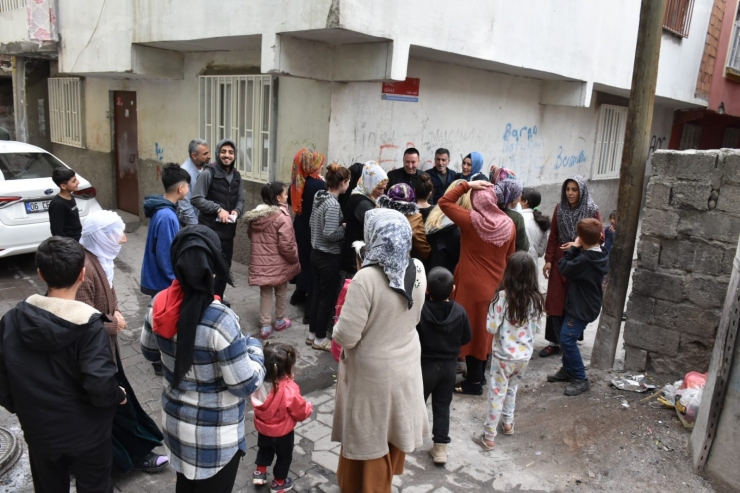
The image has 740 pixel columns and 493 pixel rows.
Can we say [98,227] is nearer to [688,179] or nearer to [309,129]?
[309,129]

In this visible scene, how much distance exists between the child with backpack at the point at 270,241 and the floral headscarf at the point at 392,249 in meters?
2.53

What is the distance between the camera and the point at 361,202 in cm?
486

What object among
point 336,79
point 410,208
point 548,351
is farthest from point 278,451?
point 336,79

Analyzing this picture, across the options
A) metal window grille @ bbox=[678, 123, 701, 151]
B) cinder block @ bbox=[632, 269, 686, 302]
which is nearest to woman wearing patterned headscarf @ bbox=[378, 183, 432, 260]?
cinder block @ bbox=[632, 269, 686, 302]

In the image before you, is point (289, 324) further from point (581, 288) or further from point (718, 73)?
point (718, 73)

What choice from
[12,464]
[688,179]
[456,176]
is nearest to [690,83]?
[456,176]

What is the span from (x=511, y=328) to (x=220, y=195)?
3.35 m

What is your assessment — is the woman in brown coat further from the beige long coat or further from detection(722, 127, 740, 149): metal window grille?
detection(722, 127, 740, 149): metal window grille

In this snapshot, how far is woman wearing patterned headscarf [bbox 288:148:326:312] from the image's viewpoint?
5.62 m

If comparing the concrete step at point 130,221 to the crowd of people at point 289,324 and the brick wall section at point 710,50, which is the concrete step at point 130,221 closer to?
the crowd of people at point 289,324

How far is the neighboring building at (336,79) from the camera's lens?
5918 millimetres

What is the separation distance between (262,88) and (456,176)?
2.75 metres

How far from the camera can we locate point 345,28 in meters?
5.21

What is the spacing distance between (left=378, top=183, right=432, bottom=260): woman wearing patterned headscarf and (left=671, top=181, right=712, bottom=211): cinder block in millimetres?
2014
